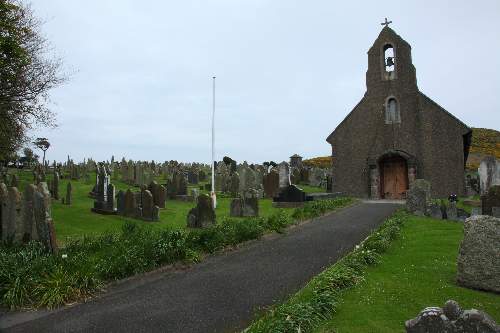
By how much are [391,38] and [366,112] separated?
19.5 feet

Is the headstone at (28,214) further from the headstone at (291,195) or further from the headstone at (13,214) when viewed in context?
the headstone at (291,195)

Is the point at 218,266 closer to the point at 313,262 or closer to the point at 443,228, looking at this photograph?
the point at 313,262

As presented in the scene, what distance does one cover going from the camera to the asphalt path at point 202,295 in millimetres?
5590

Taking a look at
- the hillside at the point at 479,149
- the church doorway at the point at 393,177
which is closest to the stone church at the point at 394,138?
the church doorway at the point at 393,177

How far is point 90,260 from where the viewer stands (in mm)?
7738

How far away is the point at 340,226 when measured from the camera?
1433cm

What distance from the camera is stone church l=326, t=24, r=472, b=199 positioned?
27547mm

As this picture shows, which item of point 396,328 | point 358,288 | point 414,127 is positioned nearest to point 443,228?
point 358,288

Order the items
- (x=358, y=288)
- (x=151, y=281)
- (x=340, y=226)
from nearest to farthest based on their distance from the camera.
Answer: (x=358, y=288), (x=151, y=281), (x=340, y=226)

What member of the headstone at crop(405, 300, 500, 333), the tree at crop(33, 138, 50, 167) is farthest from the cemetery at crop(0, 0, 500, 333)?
the tree at crop(33, 138, 50, 167)

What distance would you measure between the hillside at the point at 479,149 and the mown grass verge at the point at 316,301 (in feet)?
169

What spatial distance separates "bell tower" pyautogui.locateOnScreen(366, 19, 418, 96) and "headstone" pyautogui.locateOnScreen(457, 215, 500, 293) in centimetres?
2500

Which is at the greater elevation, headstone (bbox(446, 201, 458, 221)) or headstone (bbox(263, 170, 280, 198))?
headstone (bbox(263, 170, 280, 198))

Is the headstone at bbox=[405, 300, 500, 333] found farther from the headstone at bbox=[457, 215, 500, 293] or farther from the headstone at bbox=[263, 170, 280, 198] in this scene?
the headstone at bbox=[263, 170, 280, 198]
